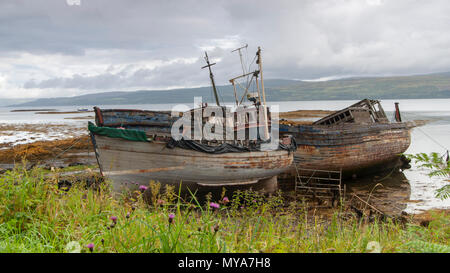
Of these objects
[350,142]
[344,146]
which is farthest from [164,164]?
[350,142]

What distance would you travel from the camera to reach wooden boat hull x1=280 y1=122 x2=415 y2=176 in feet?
48.3

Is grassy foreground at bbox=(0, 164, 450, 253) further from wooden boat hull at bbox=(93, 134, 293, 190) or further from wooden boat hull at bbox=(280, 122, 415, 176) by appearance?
wooden boat hull at bbox=(280, 122, 415, 176)

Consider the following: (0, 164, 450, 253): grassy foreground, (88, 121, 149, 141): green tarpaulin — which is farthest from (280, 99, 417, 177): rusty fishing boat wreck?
(0, 164, 450, 253): grassy foreground

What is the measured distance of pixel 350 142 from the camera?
15469 millimetres

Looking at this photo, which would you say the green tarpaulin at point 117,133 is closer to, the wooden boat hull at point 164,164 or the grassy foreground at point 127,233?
the wooden boat hull at point 164,164

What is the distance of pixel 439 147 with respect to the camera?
2583cm

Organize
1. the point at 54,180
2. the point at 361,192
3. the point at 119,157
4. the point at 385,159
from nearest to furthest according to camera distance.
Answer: the point at 54,180, the point at 119,157, the point at 361,192, the point at 385,159

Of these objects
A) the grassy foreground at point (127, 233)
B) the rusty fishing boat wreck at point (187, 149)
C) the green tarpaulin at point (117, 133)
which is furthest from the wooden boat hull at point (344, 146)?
the grassy foreground at point (127, 233)

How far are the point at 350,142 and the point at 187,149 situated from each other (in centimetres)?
935

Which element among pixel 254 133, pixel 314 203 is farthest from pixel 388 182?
pixel 254 133
